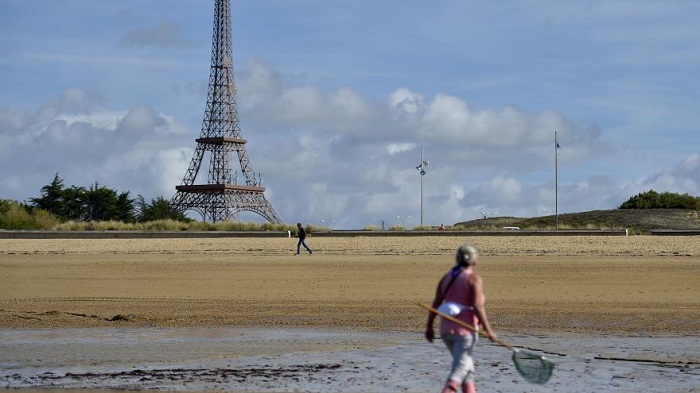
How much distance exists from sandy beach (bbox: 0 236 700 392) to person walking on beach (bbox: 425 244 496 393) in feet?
8.74

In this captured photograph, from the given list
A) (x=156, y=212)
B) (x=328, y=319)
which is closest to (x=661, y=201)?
(x=156, y=212)

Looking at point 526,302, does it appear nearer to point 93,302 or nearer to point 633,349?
point 633,349

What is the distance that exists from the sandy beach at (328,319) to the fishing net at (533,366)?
1.88m

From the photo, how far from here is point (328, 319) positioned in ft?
69.8

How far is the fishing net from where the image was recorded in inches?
446

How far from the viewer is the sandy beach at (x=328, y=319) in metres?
14.3

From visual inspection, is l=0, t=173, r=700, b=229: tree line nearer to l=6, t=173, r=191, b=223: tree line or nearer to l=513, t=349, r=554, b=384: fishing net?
l=6, t=173, r=191, b=223: tree line

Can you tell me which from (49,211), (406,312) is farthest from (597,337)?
(49,211)

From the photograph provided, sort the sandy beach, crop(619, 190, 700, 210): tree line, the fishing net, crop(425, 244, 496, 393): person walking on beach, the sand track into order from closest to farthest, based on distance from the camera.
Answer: crop(425, 244, 496, 393): person walking on beach → the fishing net → the sandy beach → the sand track → crop(619, 190, 700, 210): tree line

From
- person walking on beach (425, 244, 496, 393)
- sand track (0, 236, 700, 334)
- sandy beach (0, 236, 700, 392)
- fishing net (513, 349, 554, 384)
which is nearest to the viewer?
person walking on beach (425, 244, 496, 393)

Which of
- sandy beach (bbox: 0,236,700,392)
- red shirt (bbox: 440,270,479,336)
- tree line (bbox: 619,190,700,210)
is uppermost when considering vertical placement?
tree line (bbox: 619,190,700,210)

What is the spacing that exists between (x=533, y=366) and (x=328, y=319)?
397 inches

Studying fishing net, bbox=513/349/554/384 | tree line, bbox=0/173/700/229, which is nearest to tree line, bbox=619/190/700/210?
tree line, bbox=0/173/700/229

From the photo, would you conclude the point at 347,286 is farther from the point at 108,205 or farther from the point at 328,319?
the point at 108,205
